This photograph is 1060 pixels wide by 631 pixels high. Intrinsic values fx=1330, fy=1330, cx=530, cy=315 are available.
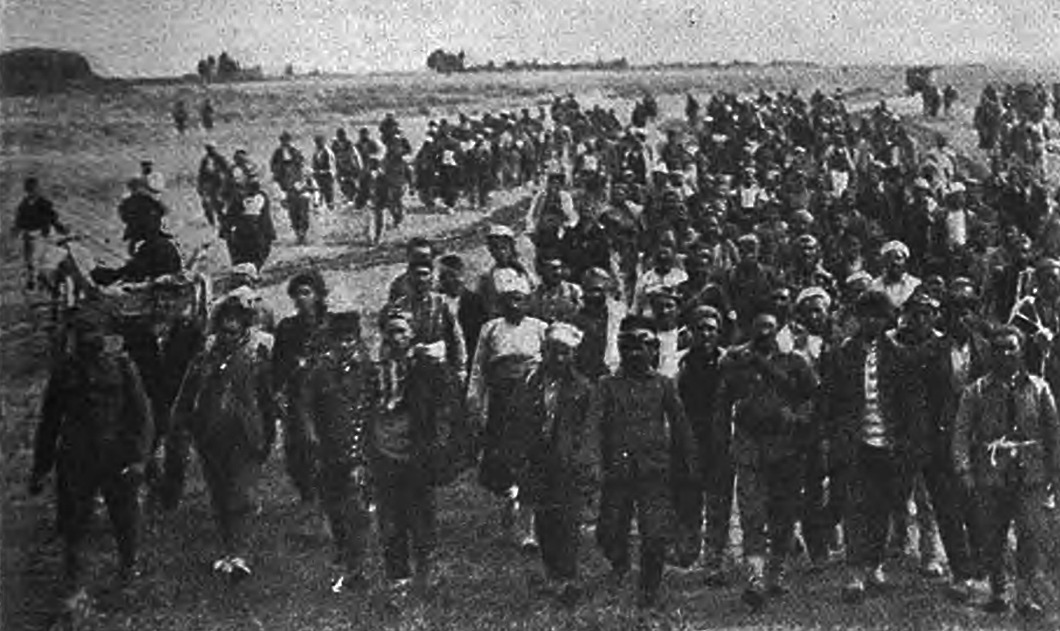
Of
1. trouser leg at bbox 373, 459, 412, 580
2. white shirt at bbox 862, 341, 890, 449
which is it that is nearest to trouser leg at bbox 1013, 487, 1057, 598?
white shirt at bbox 862, 341, 890, 449

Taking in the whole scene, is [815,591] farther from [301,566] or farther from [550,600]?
[301,566]

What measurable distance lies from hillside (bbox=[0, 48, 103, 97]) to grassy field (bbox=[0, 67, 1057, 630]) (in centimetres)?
7

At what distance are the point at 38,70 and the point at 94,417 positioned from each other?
160cm

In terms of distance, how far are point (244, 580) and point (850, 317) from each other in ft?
9.96

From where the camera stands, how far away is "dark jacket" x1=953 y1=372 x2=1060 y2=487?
6.09 metres

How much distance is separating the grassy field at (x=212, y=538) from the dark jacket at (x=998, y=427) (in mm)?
614

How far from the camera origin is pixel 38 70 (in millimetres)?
6039

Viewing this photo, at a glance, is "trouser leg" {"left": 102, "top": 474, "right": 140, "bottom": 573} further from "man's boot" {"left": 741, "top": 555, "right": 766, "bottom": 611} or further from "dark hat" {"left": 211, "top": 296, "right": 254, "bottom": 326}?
"man's boot" {"left": 741, "top": 555, "right": 766, "bottom": 611}

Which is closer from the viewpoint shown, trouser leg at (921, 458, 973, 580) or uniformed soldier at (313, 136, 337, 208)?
trouser leg at (921, 458, 973, 580)

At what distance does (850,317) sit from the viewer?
20.3 feet

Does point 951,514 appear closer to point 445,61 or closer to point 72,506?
point 445,61

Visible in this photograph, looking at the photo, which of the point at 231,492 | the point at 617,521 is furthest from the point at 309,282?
the point at 617,521

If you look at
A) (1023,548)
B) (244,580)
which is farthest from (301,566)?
(1023,548)

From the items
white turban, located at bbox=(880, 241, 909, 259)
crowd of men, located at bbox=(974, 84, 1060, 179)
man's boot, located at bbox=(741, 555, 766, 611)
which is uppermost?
crowd of men, located at bbox=(974, 84, 1060, 179)
